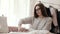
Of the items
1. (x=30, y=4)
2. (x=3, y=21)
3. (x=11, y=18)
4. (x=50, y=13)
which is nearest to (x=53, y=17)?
(x=50, y=13)

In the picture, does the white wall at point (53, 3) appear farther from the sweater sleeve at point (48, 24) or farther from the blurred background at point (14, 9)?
the sweater sleeve at point (48, 24)

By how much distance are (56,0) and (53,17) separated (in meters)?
0.59

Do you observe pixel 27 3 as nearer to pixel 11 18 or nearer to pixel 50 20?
pixel 11 18

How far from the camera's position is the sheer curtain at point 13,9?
3307 millimetres

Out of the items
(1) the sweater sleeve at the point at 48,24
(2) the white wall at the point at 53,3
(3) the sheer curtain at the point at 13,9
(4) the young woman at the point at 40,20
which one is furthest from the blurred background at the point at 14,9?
(1) the sweater sleeve at the point at 48,24

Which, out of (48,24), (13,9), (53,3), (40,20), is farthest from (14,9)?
(48,24)

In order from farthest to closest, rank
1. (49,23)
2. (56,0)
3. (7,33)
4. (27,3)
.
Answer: (27,3) → (56,0) → (49,23) → (7,33)

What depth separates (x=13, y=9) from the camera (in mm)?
3334

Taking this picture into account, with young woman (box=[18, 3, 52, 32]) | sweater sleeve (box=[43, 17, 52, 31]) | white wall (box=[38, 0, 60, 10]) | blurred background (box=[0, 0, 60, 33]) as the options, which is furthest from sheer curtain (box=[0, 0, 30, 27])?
sweater sleeve (box=[43, 17, 52, 31])

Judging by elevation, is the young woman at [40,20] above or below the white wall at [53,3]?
below

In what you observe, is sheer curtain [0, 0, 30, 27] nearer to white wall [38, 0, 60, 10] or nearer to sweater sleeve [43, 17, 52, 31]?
white wall [38, 0, 60, 10]

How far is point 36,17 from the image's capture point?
7.93 feet

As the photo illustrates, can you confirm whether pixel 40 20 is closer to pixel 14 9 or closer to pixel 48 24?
pixel 48 24

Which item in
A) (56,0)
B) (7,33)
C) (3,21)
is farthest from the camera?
(56,0)
